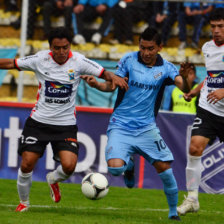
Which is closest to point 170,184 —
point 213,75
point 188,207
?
point 188,207

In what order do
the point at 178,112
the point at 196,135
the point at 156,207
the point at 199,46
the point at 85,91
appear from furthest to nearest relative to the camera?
the point at 199,46 < the point at 85,91 < the point at 178,112 < the point at 156,207 < the point at 196,135

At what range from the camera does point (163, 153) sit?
6828 mm

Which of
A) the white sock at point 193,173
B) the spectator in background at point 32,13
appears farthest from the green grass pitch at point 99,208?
the spectator in background at point 32,13

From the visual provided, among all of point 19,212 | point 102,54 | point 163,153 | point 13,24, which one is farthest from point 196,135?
point 13,24

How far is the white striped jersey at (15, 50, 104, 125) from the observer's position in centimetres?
712

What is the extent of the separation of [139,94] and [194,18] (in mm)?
6209

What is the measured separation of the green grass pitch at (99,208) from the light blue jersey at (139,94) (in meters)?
1.08

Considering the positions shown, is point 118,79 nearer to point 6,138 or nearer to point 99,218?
point 99,218

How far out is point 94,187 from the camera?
6566 millimetres

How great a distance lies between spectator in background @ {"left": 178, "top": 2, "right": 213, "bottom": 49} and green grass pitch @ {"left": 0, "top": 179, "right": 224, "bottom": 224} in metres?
3.92

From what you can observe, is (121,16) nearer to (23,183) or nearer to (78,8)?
(78,8)

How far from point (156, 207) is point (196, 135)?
1.56 m

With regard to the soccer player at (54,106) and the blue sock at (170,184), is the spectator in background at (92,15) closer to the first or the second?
the soccer player at (54,106)

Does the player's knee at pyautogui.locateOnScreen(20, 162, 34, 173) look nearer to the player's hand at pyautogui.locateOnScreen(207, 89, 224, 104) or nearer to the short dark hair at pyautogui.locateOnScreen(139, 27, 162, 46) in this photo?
the short dark hair at pyautogui.locateOnScreen(139, 27, 162, 46)
